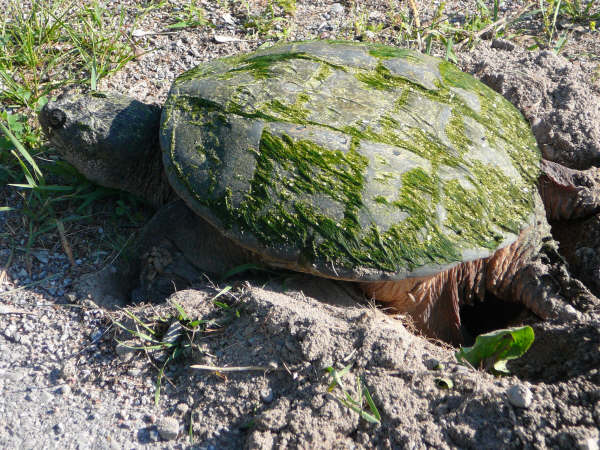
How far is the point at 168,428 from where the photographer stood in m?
2.04

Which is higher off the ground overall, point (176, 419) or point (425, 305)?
point (425, 305)

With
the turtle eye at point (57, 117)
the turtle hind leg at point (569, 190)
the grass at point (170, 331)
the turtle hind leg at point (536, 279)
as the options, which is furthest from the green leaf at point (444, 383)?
the turtle eye at point (57, 117)

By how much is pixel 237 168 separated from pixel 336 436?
1.21m


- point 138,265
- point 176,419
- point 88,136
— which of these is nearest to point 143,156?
point 88,136

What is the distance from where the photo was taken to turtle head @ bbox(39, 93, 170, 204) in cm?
287

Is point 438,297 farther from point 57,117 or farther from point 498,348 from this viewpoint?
point 57,117

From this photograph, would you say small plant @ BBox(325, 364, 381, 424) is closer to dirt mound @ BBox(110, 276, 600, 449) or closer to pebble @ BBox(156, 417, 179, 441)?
dirt mound @ BBox(110, 276, 600, 449)

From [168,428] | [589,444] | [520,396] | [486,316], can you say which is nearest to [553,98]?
[486,316]

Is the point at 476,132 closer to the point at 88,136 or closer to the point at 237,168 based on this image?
the point at 237,168

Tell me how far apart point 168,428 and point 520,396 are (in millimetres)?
1320

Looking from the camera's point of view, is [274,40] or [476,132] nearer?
[476,132]

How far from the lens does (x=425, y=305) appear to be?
270 cm

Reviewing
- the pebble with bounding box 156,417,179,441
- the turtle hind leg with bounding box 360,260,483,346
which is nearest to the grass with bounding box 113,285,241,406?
the pebble with bounding box 156,417,179,441

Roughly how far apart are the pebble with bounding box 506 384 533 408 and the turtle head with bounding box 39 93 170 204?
2038mm
